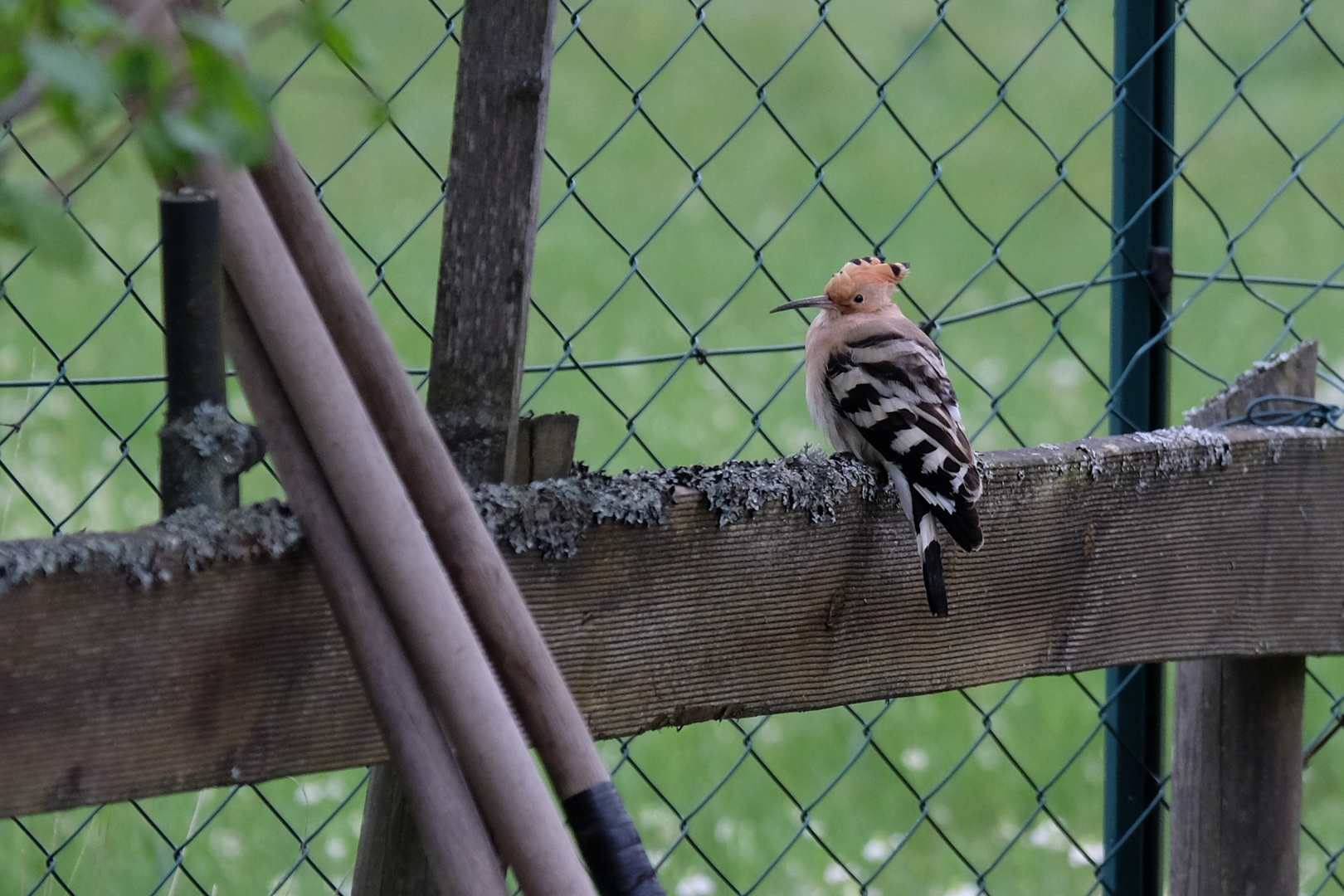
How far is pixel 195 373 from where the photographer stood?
51.1 inches

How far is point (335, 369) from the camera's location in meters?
1.22

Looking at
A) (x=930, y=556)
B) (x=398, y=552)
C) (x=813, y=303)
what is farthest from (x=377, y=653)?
(x=813, y=303)

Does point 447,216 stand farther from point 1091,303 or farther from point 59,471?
point 1091,303

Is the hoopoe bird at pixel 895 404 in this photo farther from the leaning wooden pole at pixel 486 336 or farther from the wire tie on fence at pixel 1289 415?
the leaning wooden pole at pixel 486 336

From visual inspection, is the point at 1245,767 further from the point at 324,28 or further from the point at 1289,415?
the point at 324,28

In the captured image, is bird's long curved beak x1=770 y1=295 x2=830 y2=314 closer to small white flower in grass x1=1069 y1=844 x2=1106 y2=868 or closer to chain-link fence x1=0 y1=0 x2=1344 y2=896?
chain-link fence x1=0 y1=0 x2=1344 y2=896

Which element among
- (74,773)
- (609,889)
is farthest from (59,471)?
(609,889)

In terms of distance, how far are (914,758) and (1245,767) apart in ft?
5.40

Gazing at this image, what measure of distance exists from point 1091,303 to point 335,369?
22.2ft

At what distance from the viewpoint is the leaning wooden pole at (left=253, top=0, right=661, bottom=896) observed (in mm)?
1271

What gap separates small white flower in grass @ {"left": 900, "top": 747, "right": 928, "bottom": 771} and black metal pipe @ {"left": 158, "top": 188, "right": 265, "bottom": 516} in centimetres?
281

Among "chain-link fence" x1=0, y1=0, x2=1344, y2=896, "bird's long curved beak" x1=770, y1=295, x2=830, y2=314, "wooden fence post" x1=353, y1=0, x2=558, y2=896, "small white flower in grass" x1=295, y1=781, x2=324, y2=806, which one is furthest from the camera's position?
"small white flower in grass" x1=295, y1=781, x2=324, y2=806

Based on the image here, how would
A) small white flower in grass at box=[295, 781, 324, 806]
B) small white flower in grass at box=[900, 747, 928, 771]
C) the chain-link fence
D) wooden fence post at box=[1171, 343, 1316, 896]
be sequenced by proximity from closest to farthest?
1. wooden fence post at box=[1171, 343, 1316, 896]
2. the chain-link fence
3. small white flower in grass at box=[295, 781, 324, 806]
4. small white flower in grass at box=[900, 747, 928, 771]

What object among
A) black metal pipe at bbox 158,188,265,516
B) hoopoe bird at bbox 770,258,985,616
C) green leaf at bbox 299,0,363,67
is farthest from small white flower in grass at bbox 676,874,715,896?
green leaf at bbox 299,0,363,67
